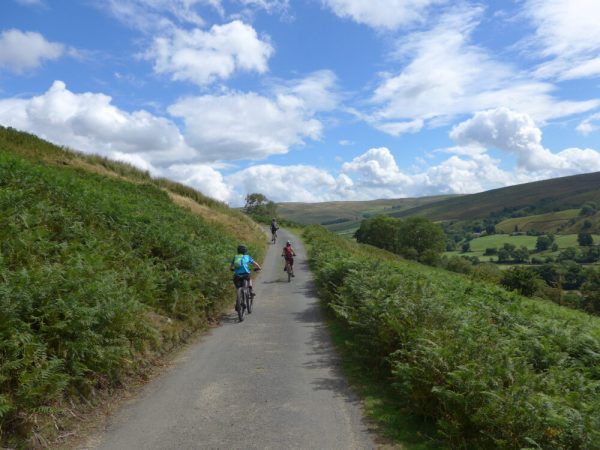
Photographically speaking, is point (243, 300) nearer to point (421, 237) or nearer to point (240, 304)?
point (240, 304)

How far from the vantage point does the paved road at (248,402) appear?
5605mm

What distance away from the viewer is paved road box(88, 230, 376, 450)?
5.61 meters

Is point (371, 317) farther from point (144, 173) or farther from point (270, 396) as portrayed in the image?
point (144, 173)

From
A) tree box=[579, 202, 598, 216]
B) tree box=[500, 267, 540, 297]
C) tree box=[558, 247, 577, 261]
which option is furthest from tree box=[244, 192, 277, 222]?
tree box=[579, 202, 598, 216]

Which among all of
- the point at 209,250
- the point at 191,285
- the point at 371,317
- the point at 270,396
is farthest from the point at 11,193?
the point at 371,317

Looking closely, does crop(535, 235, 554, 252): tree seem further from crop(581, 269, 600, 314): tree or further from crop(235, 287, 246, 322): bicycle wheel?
crop(235, 287, 246, 322): bicycle wheel

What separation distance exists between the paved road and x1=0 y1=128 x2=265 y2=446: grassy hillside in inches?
31.5

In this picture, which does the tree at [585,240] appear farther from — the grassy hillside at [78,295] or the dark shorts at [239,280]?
the grassy hillside at [78,295]

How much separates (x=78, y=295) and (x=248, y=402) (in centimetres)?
325

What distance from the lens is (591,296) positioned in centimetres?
4256

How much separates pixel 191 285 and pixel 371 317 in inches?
231

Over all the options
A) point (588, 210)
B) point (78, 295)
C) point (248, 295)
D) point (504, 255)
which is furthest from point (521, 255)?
point (78, 295)

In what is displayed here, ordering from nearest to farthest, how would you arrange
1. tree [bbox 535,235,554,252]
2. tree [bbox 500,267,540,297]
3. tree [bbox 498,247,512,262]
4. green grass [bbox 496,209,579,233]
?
tree [bbox 500,267,540,297], tree [bbox 498,247,512,262], tree [bbox 535,235,554,252], green grass [bbox 496,209,579,233]

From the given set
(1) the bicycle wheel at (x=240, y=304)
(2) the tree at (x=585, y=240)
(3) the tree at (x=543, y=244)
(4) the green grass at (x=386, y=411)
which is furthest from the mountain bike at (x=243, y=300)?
(2) the tree at (x=585, y=240)
